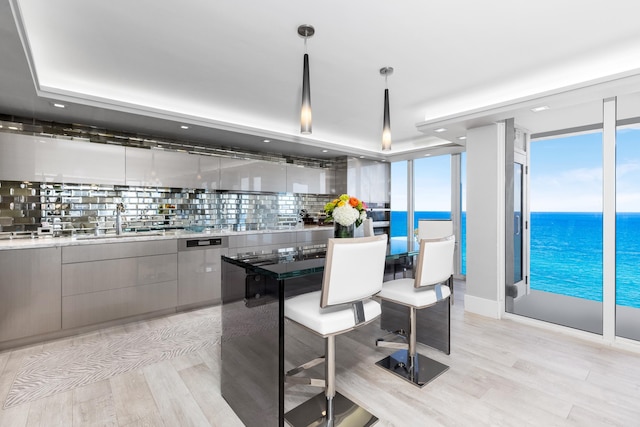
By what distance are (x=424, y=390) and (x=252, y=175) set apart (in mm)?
3670

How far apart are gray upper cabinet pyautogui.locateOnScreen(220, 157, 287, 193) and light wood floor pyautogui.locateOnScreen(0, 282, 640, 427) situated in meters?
2.50

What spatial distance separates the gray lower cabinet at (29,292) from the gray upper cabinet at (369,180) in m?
4.24

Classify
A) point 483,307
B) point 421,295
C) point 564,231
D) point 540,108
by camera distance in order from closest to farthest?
point 421,295 → point 540,108 → point 564,231 → point 483,307

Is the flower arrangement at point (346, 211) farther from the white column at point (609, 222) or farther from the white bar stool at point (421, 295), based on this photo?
the white column at point (609, 222)

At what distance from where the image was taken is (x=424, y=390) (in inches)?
80.7

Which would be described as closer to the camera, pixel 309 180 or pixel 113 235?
pixel 113 235

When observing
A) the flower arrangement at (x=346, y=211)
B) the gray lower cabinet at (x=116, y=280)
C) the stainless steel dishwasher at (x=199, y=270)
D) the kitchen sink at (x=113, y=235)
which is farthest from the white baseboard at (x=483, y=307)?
the kitchen sink at (x=113, y=235)

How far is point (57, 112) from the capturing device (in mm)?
3084

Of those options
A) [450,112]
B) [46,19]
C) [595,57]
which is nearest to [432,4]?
[595,57]

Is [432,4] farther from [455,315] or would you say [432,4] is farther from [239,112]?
[455,315]

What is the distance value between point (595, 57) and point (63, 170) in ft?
16.8

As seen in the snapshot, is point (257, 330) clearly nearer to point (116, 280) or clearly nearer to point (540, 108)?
point (116, 280)

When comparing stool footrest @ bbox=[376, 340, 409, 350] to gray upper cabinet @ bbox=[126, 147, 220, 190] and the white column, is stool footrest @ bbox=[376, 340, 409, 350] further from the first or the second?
gray upper cabinet @ bbox=[126, 147, 220, 190]

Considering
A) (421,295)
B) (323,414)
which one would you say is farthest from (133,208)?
(421,295)
